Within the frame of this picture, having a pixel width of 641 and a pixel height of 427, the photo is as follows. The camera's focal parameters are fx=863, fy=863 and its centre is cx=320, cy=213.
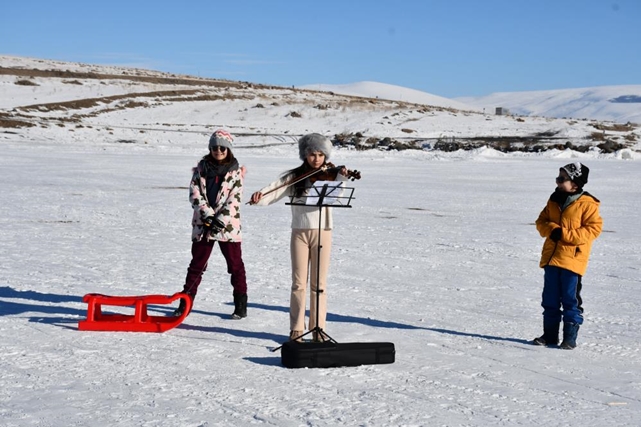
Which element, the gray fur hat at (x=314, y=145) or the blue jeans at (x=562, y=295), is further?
the blue jeans at (x=562, y=295)

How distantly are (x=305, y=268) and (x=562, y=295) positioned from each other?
1930mm

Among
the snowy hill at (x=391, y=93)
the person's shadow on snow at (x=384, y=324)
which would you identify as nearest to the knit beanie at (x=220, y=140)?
the person's shadow on snow at (x=384, y=324)

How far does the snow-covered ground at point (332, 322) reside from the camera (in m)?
4.78

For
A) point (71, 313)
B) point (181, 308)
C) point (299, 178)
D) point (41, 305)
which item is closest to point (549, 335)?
point (299, 178)

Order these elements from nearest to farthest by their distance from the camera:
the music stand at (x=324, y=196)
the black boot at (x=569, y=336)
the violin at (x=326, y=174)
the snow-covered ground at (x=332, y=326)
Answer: the snow-covered ground at (x=332, y=326) → the music stand at (x=324, y=196) → the violin at (x=326, y=174) → the black boot at (x=569, y=336)

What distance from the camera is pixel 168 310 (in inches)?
295

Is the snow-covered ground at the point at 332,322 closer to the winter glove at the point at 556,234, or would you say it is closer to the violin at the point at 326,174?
the winter glove at the point at 556,234

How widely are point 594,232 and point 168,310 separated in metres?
3.60

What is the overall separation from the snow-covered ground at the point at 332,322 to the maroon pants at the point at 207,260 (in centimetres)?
29

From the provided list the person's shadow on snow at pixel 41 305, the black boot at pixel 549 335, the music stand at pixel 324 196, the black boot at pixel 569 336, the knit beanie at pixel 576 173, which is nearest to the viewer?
the music stand at pixel 324 196

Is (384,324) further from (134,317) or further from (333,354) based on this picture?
(134,317)

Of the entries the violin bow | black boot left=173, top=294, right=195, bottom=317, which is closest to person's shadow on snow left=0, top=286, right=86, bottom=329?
black boot left=173, top=294, right=195, bottom=317

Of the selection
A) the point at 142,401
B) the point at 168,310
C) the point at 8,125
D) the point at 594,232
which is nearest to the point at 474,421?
the point at 142,401

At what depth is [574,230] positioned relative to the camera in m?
6.21
